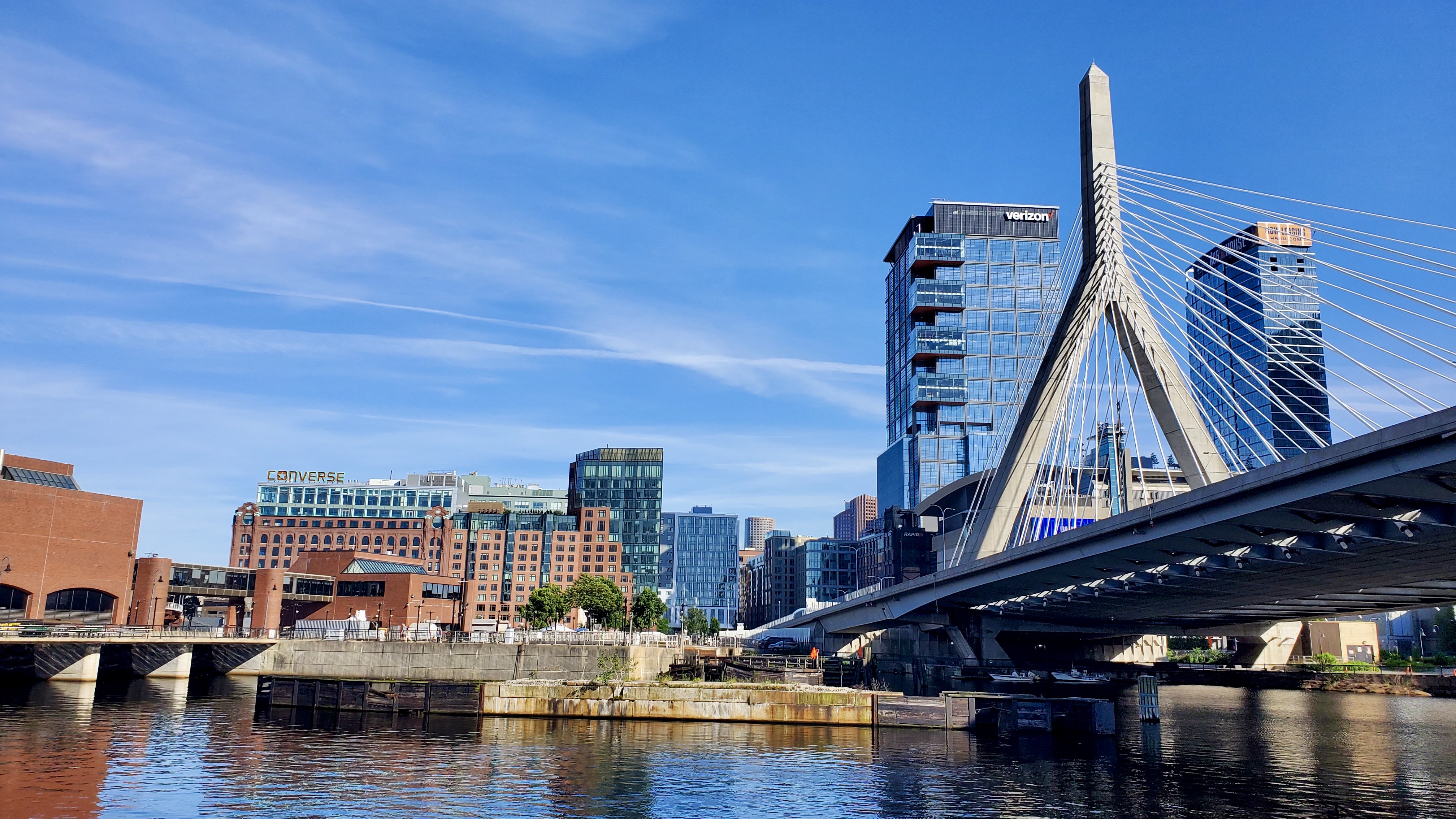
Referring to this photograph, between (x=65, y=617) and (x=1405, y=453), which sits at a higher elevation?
(x=1405, y=453)

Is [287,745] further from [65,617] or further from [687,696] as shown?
[65,617]

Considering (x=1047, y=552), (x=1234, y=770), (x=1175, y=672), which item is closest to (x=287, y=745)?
(x=1234, y=770)

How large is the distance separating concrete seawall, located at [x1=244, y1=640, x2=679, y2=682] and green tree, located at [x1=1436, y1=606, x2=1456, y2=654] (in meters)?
107

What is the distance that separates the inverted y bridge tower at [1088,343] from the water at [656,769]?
49.1 feet

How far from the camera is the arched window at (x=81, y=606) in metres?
81.2

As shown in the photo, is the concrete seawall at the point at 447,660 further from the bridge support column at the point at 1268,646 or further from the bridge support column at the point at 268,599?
the bridge support column at the point at 1268,646

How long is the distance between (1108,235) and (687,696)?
35.7 metres

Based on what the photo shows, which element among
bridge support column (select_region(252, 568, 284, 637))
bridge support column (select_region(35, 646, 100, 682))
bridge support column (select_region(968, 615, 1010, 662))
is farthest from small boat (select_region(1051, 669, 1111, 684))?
bridge support column (select_region(252, 568, 284, 637))

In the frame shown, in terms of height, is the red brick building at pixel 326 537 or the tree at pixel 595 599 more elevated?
the red brick building at pixel 326 537

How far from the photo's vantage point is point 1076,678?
3332 inches

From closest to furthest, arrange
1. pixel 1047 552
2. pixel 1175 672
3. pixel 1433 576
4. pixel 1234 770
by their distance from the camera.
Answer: pixel 1234 770
pixel 1433 576
pixel 1047 552
pixel 1175 672

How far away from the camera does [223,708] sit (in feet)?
195

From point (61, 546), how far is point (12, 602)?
553cm

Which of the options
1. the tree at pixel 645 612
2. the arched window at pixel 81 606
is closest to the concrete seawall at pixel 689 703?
the arched window at pixel 81 606
